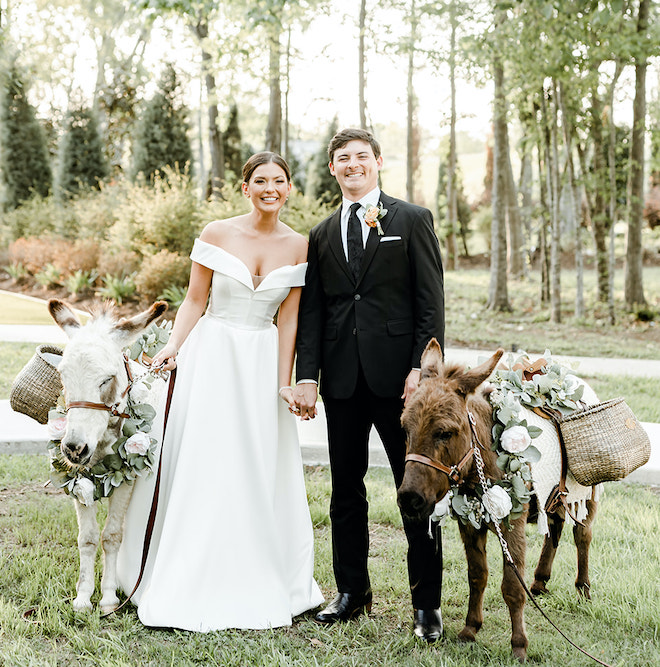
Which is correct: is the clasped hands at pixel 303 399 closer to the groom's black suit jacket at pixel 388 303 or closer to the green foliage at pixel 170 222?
the groom's black suit jacket at pixel 388 303

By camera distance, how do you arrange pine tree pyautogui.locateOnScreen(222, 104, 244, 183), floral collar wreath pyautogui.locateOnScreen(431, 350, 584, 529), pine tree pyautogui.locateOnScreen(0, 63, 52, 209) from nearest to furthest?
floral collar wreath pyautogui.locateOnScreen(431, 350, 584, 529), pine tree pyautogui.locateOnScreen(0, 63, 52, 209), pine tree pyautogui.locateOnScreen(222, 104, 244, 183)

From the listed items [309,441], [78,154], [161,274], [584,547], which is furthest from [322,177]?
[584,547]

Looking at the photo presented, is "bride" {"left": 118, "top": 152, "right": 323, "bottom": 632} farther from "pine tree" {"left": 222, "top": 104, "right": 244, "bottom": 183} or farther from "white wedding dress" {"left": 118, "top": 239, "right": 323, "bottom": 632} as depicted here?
"pine tree" {"left": 222, "top": 104, "right": 244, "bottom": 183}

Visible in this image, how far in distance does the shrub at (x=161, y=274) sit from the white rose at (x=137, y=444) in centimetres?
1083

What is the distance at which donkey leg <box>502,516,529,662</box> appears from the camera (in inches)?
125

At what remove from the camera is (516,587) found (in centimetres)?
317

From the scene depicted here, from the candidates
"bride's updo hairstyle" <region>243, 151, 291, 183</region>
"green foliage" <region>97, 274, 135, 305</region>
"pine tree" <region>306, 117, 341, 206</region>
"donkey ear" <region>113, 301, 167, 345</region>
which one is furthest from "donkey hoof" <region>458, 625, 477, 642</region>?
"pine tree" <region>306, 117, 341, 206</region>

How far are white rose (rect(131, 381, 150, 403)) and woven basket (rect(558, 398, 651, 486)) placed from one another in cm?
220

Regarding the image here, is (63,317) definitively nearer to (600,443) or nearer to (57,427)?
(57,427)

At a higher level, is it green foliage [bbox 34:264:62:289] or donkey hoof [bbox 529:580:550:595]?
green foliage [bbox 34:264:62:289]

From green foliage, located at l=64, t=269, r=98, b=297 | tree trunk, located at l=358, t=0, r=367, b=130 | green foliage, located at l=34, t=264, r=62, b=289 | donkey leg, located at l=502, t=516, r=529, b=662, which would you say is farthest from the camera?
green foliage, located at l=34, t=264, r=62, b=289

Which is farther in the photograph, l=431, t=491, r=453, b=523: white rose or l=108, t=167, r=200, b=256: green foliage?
l=108, t=167, r=200, b=256: green foliage

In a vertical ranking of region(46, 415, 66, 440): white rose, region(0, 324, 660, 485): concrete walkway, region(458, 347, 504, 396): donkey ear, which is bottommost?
region(0, 324, 660, 485): concrete walkway

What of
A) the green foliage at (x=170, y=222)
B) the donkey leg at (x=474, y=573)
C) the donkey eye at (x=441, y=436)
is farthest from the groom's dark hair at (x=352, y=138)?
the green foliage at (x=170, y=222)
